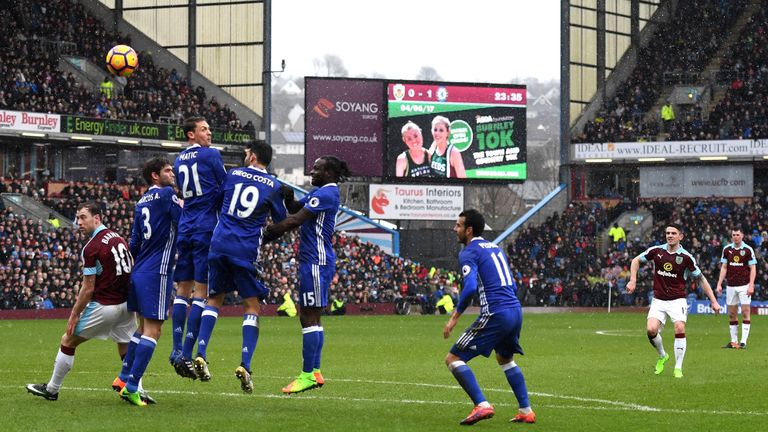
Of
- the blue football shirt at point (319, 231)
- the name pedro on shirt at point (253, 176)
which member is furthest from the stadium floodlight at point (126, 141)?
the blue football shirt at point (319, 231)

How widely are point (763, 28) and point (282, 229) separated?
53.6 m

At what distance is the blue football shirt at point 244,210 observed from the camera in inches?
500

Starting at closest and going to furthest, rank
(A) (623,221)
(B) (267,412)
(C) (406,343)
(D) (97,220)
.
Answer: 1. (B) (267,412)
2. (D) (97,220)
3. (C) (406,343)
4. (A) (623,221)

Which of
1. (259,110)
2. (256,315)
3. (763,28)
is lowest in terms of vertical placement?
(256,315)

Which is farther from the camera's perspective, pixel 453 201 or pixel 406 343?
pixel 453 201

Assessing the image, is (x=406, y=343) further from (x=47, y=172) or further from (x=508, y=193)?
(x=508, y=193)

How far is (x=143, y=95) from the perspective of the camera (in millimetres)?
54375

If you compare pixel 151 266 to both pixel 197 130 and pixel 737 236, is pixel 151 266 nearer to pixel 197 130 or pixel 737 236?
pixel 197 130

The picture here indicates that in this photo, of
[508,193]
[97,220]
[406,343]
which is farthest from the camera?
[508,193]

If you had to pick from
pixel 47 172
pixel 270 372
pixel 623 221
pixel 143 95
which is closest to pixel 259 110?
pixel 143 95

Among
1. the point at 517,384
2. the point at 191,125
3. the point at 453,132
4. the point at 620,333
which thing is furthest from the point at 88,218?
the point at 453,132

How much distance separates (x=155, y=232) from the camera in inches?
505

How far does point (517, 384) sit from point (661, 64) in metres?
54.2

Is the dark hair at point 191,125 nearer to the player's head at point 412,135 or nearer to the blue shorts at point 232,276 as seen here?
the blue shorts at point 232,276
